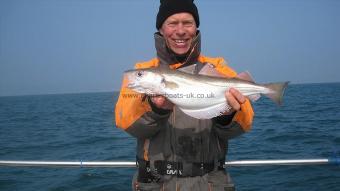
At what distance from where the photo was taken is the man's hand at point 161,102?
4195 mm

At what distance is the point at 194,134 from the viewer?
4.60 m

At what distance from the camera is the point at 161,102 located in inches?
166

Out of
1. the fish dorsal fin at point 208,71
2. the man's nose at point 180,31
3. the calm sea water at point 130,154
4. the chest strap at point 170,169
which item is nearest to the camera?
the fish dorsal fin at point 208,71

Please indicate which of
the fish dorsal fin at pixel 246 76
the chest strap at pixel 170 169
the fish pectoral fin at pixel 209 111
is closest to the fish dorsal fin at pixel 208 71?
the fish dorsal fin at pixel 246 76

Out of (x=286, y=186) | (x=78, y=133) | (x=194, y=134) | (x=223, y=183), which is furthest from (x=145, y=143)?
(x=78, y=133)

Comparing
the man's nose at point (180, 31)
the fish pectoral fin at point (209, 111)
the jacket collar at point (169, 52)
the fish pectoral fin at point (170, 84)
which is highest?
the man's nose at point (180, 31)

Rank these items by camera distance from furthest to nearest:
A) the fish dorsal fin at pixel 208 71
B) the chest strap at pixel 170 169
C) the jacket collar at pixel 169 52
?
the jacket collar at pixel 169 52 → the chest strap at pixel 170 169 → the fish dorsal fin at pixel 208 71

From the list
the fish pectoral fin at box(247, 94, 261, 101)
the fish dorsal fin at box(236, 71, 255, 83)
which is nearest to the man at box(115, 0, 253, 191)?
the fish pectoral fin at box(247, 94, 261, 101)

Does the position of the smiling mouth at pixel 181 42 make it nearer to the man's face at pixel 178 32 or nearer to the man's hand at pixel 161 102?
the man's face at pixel 178 32

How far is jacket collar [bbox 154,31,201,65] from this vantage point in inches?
194

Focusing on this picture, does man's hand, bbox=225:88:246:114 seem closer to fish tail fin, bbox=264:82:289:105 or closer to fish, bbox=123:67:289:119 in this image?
fish, bbox=123:67:289:119

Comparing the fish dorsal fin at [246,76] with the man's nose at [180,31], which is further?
the man's nose at [180,31]

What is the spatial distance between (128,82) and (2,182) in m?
10.1

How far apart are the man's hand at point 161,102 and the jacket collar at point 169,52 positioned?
0.91m
